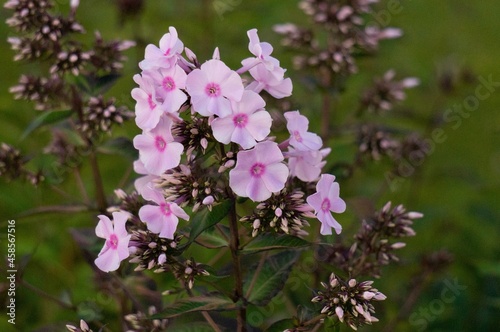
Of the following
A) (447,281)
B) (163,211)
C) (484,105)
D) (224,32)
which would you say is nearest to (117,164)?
(224,32)

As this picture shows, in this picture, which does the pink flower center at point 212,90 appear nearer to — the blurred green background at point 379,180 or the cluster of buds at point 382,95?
the blurred green background at point 379,180

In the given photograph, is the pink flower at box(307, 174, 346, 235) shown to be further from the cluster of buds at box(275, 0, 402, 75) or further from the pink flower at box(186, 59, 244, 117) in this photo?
the cluster of buds at box(275, 0, 402, 75)

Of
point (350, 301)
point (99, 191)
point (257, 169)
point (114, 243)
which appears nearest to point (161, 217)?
point (114, 243)

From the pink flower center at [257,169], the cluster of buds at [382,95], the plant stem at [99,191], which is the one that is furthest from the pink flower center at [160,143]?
the cluster of buds at [382,95]

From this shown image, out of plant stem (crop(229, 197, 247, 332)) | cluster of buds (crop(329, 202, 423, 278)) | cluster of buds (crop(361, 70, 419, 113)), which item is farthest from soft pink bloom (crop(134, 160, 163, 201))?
cluster of buds (crop(361, 70, 419, 113))

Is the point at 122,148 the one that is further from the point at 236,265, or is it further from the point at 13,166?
the point at 236,265

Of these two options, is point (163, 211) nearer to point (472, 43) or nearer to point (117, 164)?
point (117, 164)
